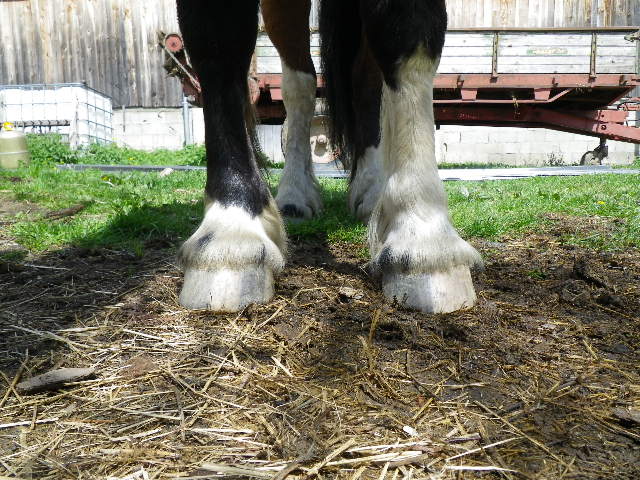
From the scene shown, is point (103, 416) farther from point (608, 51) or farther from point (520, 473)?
point (608, 51)

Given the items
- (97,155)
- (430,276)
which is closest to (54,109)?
(97,155)

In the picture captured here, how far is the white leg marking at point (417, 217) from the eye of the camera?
4.81 feet

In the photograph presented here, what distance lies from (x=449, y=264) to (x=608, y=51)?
887cm

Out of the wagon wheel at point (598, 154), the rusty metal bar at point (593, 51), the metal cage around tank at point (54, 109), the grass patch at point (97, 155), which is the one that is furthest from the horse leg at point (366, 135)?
the metal cage around tank at point (54, 109)

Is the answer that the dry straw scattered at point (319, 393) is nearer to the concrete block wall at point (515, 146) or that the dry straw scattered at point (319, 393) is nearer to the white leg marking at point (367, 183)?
the white leg marking at point (367, 183)

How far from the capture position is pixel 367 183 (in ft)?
9.07

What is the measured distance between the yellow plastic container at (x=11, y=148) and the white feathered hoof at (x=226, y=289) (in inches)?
297

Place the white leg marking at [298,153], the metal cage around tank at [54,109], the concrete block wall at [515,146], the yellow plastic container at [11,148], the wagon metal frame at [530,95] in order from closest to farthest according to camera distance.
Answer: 1. the white leg marking at [298,153]
2. the yellow plastic container at [11,148]
3. the wagon metal frame at [530,95]
4. the metal cage around tank at [54,109]
5. the concrete block wall at [515,146]

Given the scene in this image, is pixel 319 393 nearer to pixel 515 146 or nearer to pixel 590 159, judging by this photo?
pixel 590 159

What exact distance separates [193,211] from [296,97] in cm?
90

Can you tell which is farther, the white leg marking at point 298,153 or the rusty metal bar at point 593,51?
the rusty metal bar at point 593,51

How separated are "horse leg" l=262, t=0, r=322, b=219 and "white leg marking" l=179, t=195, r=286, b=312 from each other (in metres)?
1.19

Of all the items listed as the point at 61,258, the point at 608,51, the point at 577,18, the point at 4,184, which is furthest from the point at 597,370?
the point at 577,18

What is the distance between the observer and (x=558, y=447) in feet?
2.95
